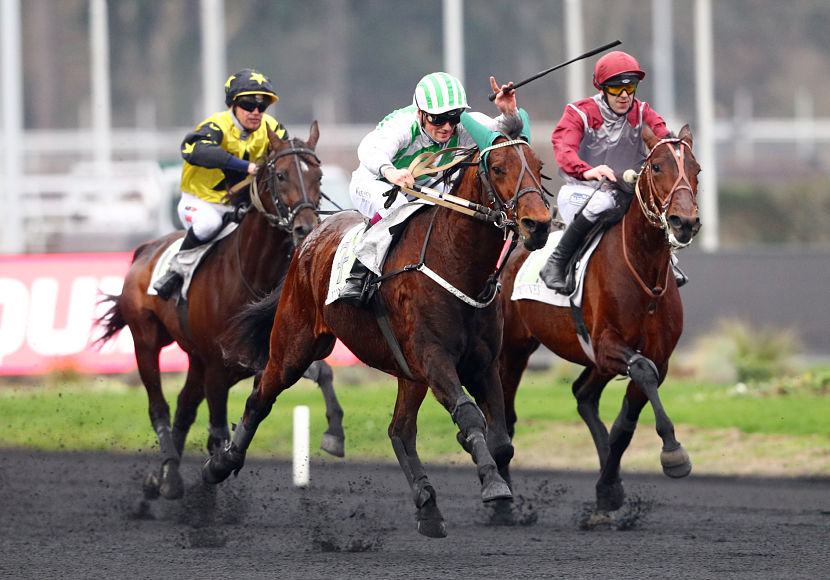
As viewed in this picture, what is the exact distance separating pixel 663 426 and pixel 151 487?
3619 millimetres

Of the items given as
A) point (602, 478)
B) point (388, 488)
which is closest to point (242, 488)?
point (388, 488)

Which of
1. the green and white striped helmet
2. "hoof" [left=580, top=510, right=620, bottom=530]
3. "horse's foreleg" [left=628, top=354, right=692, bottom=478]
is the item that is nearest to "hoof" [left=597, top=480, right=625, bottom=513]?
"hoof" [left=580, top=510, right=620, bottom=530]

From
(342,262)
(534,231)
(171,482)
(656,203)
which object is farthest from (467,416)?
(171,482)

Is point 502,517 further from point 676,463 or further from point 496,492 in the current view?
point 496,492

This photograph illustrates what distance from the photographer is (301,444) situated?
9.99 m

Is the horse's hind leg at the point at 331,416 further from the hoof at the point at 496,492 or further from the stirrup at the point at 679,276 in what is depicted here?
the hoof at the point at 496,492

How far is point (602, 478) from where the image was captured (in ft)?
27.9

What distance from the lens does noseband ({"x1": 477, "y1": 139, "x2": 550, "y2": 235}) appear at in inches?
258

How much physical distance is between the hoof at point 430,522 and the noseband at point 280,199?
2121 mm

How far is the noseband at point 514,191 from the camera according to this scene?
6.54 metres

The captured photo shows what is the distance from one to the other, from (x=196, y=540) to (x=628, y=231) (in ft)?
9.75

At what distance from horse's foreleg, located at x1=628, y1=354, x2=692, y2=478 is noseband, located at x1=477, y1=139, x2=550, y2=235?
1528mm

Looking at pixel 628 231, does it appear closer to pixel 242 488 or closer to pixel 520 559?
pixel 520 559

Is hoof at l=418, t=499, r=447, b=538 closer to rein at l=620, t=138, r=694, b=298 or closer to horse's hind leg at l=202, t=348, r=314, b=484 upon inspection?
horse's hind leg at l=202, t=348, r=314, b=484
